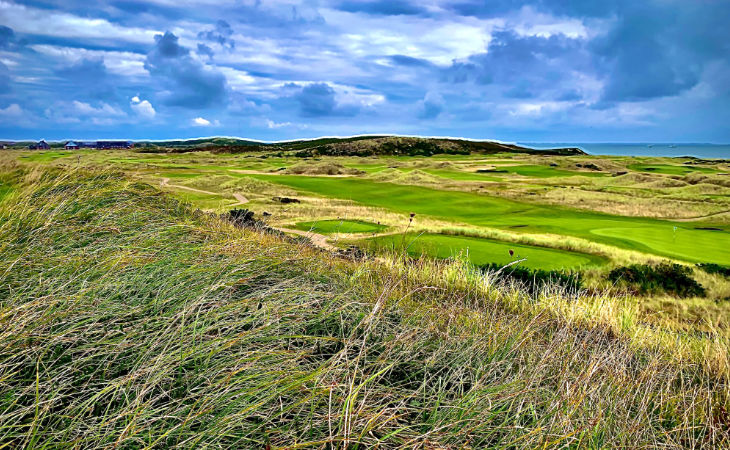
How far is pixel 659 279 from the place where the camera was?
1070 cm

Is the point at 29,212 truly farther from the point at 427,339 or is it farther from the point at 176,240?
the point at 427,339

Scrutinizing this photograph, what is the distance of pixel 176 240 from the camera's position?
18.9 ft

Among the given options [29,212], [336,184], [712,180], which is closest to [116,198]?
[29,212]

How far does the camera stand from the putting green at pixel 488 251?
11516 mm

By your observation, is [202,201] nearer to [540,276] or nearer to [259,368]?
[540,276]

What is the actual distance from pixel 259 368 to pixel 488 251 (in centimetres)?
1097

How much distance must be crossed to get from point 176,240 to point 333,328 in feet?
9.63

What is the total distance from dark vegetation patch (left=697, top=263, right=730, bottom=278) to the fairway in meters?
0.93

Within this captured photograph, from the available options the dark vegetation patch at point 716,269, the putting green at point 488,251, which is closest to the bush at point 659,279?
the dark vegetation patch at point 716,269

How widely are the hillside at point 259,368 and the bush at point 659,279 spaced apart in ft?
17.9

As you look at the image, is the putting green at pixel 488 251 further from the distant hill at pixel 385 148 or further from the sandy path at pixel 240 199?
the distant hill at pixel 385 148

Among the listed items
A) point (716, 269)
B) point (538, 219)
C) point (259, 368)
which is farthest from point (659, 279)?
point (538, 219)

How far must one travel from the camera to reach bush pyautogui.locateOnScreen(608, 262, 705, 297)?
10295 millimetres

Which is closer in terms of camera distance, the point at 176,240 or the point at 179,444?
the point at 179,444
